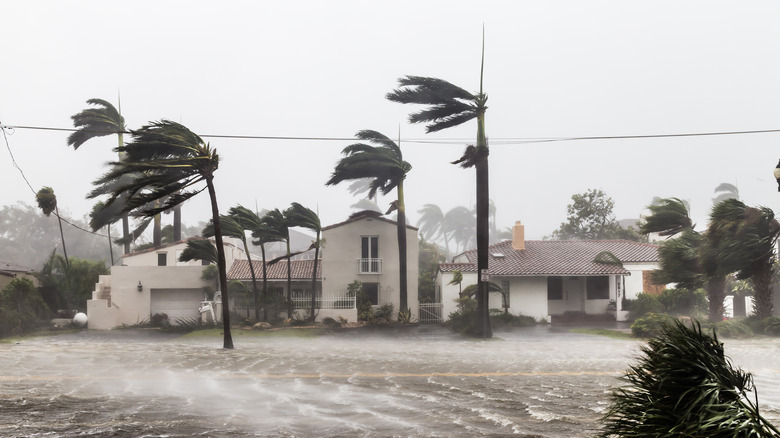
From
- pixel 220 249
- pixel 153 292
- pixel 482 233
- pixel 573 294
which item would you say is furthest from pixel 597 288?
pixel 153 292

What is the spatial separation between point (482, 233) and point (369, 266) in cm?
870

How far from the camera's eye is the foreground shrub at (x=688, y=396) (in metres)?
5.42

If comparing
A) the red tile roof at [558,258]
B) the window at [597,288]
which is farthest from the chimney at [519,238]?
the window at [597,288]

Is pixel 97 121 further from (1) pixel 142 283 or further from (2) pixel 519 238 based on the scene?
(2) pixel 519 238

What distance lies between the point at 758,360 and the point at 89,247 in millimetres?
93699

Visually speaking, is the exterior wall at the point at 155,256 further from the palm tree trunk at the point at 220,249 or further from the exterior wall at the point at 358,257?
the palm tree trunk at the point at 220,249

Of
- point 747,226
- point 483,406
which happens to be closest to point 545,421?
point 483,406

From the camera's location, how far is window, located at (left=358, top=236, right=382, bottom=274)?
3962 cm

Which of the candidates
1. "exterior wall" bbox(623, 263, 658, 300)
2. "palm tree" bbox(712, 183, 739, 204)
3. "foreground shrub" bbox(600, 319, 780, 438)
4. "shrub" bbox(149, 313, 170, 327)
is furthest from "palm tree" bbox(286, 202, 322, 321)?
"palm tree" bbox(712, 183, 739, 204)

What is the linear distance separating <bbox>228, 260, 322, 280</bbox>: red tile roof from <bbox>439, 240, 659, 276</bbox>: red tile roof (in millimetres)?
7981

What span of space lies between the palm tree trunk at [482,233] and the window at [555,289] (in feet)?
33.2

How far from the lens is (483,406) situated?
45.1 ft

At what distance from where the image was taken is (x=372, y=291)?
3984 cm

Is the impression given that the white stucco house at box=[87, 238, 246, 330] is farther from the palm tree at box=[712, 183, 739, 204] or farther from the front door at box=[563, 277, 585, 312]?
the palm tree at box=[712, 183, 739, 204]
